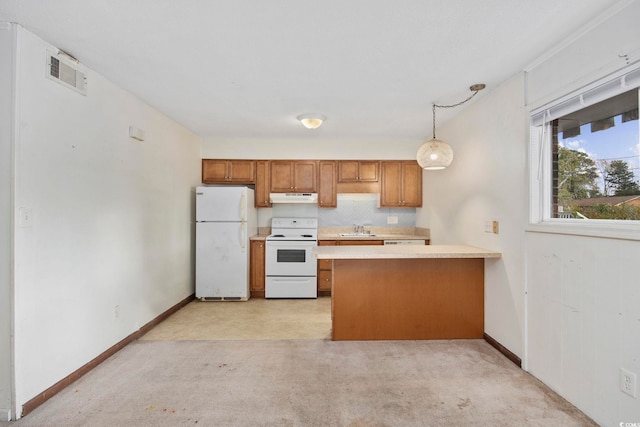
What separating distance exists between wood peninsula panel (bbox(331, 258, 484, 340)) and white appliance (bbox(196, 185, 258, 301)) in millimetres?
1859

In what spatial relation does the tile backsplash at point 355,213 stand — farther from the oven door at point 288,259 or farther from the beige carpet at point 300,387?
the beige carpet at point 300,387

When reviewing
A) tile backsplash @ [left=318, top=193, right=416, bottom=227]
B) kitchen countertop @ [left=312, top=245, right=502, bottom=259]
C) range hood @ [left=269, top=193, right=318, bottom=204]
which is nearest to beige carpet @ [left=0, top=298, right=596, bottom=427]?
kitchen countertop @ [left=312, top=245, right=502, bottom=259]

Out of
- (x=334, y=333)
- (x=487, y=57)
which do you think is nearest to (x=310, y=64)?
(x=487, y=57)

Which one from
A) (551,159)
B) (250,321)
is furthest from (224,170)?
(551,159)

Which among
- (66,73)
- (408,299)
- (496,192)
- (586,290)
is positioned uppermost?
(66,73)

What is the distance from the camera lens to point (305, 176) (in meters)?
4.80

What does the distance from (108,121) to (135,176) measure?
574 mm

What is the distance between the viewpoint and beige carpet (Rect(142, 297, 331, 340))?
315 cm

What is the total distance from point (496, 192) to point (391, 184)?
7.04 feet

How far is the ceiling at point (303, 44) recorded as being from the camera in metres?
1.72

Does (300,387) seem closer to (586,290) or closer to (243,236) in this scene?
(586,290)

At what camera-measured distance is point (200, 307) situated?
161 inches

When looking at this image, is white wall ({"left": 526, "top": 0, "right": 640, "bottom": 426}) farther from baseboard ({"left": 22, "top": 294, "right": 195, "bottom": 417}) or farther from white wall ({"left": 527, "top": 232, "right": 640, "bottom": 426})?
baseboard ({"left": 22, "top": 294, "right": 195, "bottom": 417})

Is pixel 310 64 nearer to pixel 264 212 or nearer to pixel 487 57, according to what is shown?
pixel 487 57
